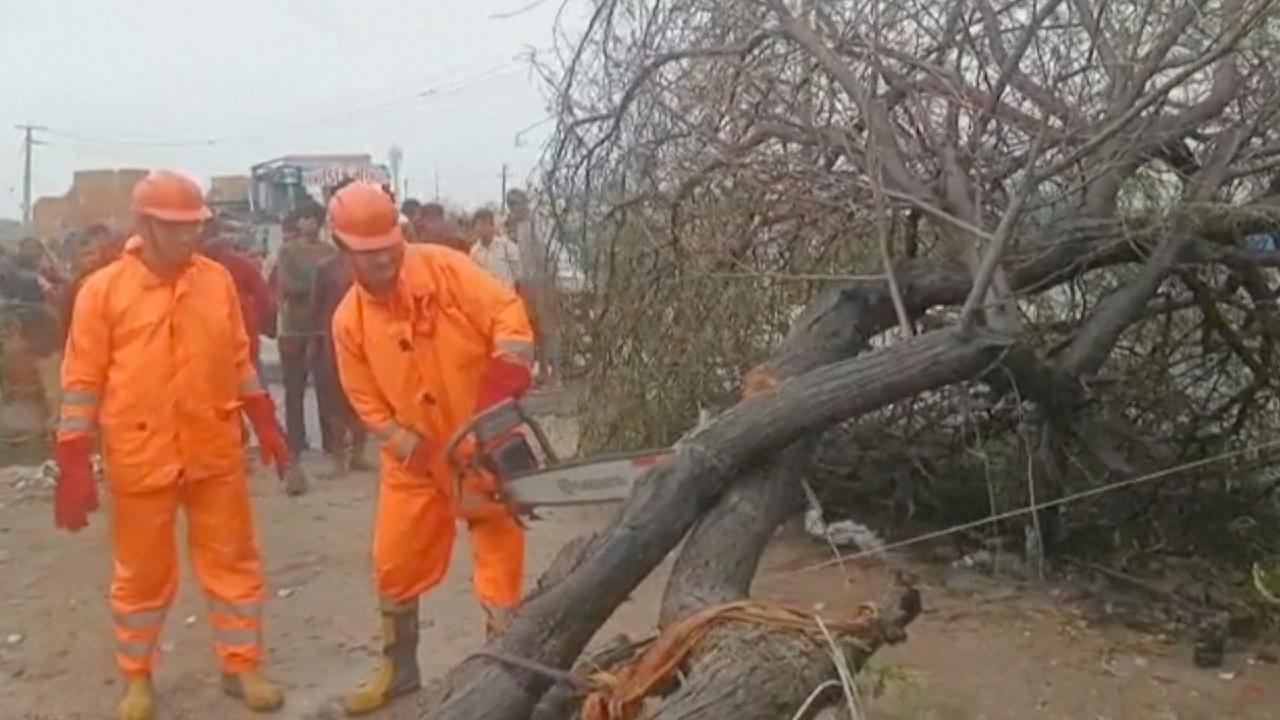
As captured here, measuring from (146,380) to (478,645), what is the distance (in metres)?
1.49

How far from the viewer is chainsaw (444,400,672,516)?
454 centimetres

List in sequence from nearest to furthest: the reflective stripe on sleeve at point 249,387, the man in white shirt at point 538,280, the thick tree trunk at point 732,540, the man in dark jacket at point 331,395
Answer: the thick tree trunk at point 732,540
the reflective stripe on sleeve at point 249,387
the man in white shirt at point 538,280
the man in dark jacket at point 331,395

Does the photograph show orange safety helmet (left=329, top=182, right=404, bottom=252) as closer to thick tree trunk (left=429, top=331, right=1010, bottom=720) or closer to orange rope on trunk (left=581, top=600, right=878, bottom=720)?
thick tree trunk (left=429, top=331, right=1010, bottom=720)

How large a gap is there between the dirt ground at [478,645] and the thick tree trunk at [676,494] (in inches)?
31.4

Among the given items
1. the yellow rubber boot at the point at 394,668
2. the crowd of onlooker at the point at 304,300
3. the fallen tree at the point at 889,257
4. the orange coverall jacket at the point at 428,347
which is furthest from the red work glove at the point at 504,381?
the crowd of onlooker at the point at 304,300

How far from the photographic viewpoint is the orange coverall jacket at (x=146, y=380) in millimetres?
4855

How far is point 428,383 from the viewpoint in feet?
16.0

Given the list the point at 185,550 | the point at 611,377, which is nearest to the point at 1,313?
the point at 185,550

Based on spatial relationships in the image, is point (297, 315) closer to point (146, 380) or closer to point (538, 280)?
point (538, 280)

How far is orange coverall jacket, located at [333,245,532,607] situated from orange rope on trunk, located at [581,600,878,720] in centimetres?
136

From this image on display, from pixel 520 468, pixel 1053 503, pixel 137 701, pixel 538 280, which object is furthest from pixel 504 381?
pixel 538 280

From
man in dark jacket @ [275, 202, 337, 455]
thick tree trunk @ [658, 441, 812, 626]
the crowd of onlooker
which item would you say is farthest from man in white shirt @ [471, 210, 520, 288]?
thick tree trunk @ [658, 441, 812, 626]

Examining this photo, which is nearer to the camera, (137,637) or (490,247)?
(137,637)

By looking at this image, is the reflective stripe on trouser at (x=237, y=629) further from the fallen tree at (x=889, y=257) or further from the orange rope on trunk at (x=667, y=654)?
the orange rope on trunk at (x=667, y=654)
